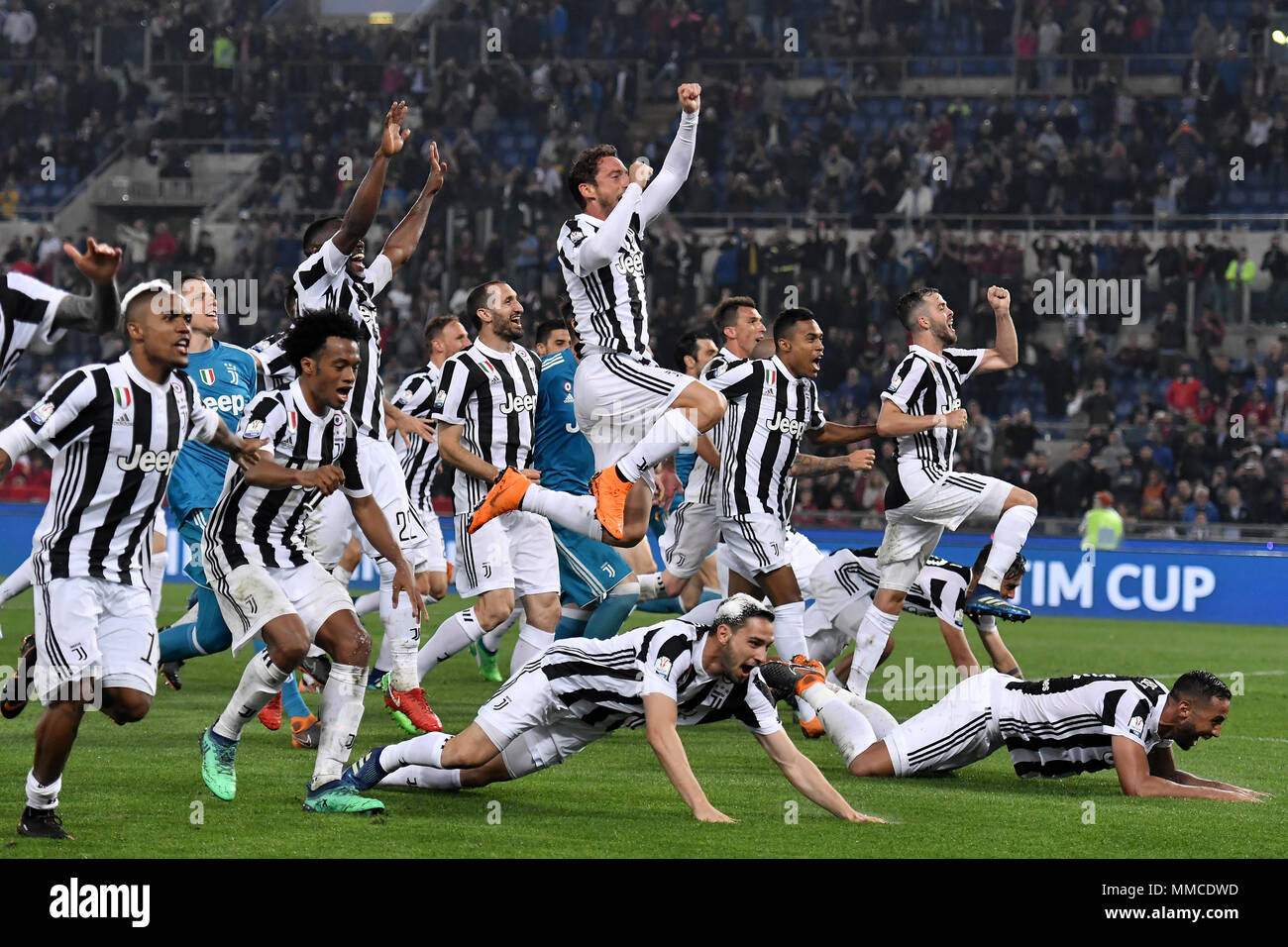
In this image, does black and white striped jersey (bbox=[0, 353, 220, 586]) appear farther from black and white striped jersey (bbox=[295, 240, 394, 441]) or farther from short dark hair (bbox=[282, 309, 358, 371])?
black and white striped jersey (bbox=[295, 240, 394, 441])

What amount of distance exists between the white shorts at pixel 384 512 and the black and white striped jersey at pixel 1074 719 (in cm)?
304

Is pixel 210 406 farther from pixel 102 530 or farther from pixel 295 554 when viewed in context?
pixel 102 530

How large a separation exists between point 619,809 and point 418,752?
893 millimetres

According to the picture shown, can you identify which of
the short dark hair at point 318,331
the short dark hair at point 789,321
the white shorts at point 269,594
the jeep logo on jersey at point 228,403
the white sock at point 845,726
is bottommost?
the white sock at point 845,726

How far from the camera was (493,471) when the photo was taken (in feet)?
32.9

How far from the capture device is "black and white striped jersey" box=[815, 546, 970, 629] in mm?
11086

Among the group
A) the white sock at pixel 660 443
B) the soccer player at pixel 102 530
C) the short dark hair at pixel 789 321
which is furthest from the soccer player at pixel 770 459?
the soccer player at pixel 102 530

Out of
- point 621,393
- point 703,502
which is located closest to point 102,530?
point 621,393

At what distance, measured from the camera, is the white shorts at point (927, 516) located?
421 inches

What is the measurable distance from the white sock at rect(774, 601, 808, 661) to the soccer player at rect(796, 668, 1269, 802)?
107 cm

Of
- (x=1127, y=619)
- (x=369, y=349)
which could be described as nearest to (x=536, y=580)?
(x=369, y=349)

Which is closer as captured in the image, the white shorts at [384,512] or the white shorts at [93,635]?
the white shorts at [93,635]

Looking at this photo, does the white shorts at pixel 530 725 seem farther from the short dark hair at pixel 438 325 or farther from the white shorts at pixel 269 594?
the short dark hair at pixel 438 325
